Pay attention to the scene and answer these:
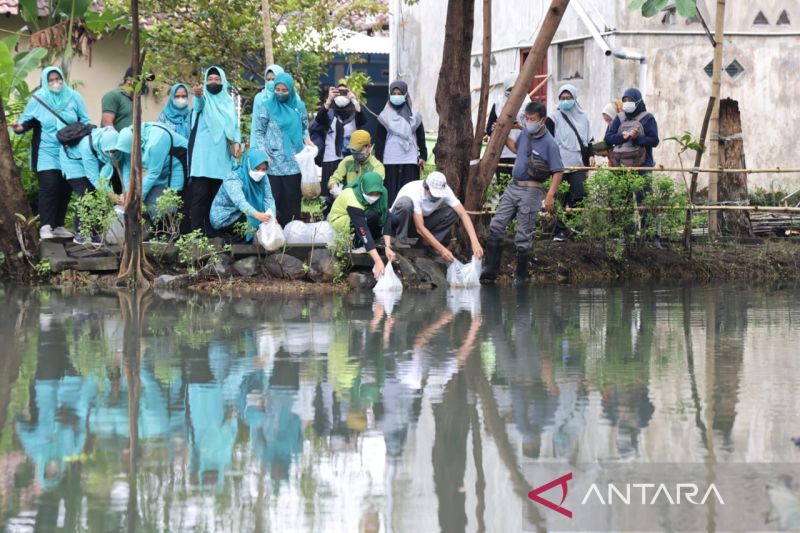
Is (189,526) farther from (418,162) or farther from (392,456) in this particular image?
(418,162)

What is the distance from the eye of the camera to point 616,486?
5.70 m

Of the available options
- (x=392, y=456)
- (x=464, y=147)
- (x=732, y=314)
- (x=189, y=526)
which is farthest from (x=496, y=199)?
(x=189, y=526)

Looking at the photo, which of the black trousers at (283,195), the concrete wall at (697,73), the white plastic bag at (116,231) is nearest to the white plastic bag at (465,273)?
the black trousers at (283,195)

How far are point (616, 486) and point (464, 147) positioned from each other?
→ 9.13 metres

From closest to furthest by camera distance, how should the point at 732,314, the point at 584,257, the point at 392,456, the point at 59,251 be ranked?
the point at 392,456, the point at 732,314, the point at 59,251, the point at 584,257

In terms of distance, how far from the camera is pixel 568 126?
1510cm

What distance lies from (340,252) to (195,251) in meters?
1.41

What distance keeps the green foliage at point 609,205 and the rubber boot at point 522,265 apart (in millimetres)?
796

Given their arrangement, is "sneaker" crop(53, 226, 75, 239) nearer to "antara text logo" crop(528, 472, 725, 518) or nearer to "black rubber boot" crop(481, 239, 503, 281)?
"black rubber boot" crop(481, 239, 503, 281)

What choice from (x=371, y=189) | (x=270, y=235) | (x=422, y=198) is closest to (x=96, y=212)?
(x=270, y=235)

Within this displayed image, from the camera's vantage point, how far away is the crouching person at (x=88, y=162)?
13352 mm

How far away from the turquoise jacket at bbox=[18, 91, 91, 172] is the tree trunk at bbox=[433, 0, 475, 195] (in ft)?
12.4

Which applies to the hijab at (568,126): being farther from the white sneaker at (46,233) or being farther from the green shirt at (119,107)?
the white sneaker at (46,233)

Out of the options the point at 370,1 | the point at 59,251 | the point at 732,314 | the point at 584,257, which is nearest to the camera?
the point at 732,314
